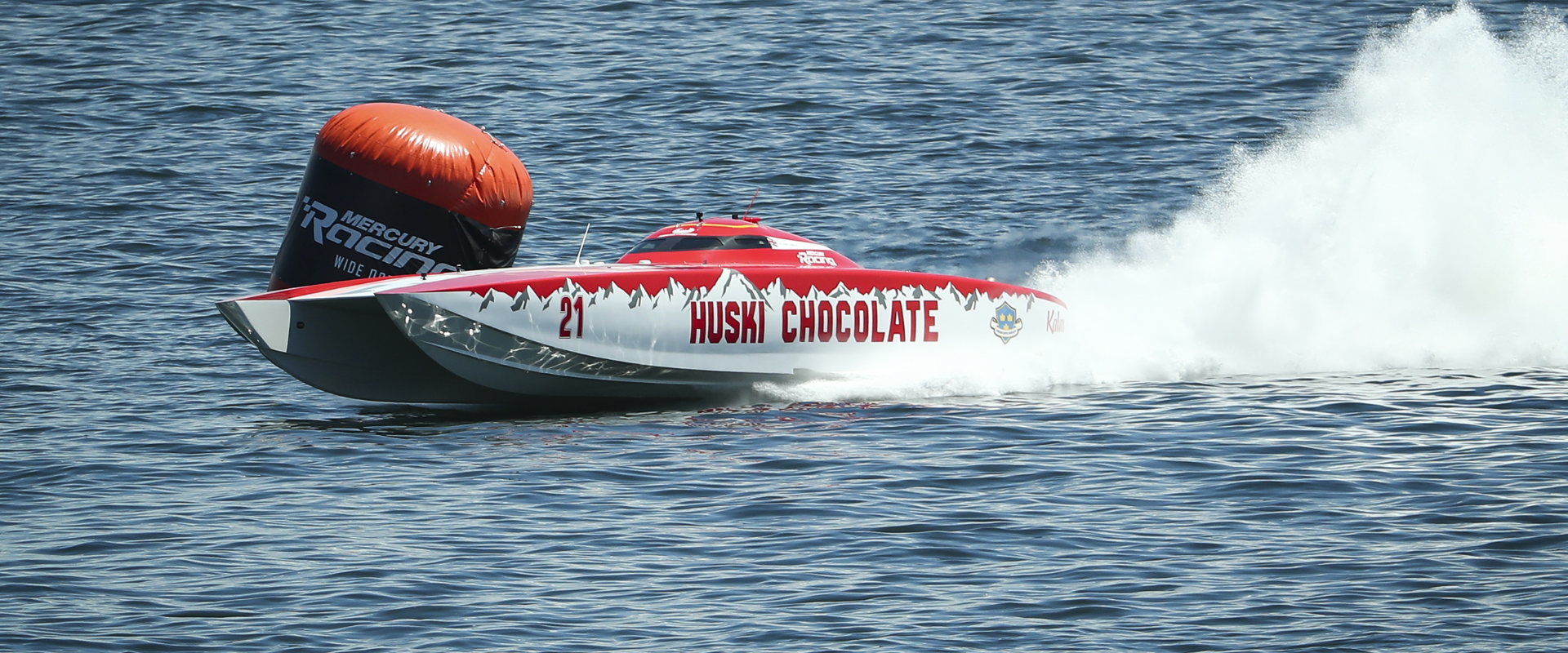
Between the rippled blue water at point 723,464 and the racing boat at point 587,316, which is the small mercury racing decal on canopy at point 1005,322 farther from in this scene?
the rippled blue water at point 723,464

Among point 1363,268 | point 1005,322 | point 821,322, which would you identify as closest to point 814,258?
point 821,322

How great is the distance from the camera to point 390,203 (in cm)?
1123

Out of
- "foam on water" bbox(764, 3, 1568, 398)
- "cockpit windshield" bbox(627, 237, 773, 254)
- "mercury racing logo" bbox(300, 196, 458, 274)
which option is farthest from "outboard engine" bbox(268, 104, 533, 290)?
"foam on water" bbox(764, 3, 1568, 398)

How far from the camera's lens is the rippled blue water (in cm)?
658

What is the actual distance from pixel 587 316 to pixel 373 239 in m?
1.73

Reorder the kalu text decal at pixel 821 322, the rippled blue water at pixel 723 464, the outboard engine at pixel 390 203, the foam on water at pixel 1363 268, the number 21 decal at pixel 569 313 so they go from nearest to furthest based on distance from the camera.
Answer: the rippled blue water at pixel 723 464
the number 21 decal at pixel 569 313
the kalu text decal at pixel 821 322
the outboard engine at pixel 390 203
the foam on water at pixel 1363 268

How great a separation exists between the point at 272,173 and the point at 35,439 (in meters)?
9.99

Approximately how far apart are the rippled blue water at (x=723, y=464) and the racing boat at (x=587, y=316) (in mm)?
361

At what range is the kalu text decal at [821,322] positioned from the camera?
36.5 ft

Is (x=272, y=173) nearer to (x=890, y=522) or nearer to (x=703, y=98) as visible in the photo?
(x=703, y=98)

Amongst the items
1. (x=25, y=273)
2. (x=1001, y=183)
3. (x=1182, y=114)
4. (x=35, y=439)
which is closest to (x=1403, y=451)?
(x=35, y=439)

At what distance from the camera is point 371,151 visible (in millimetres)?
11227

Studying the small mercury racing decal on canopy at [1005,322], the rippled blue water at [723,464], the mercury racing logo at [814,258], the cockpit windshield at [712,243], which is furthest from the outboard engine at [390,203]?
the small mercury racing decal on canopy at [1005,322]

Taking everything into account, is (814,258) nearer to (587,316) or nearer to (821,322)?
(821,322)
